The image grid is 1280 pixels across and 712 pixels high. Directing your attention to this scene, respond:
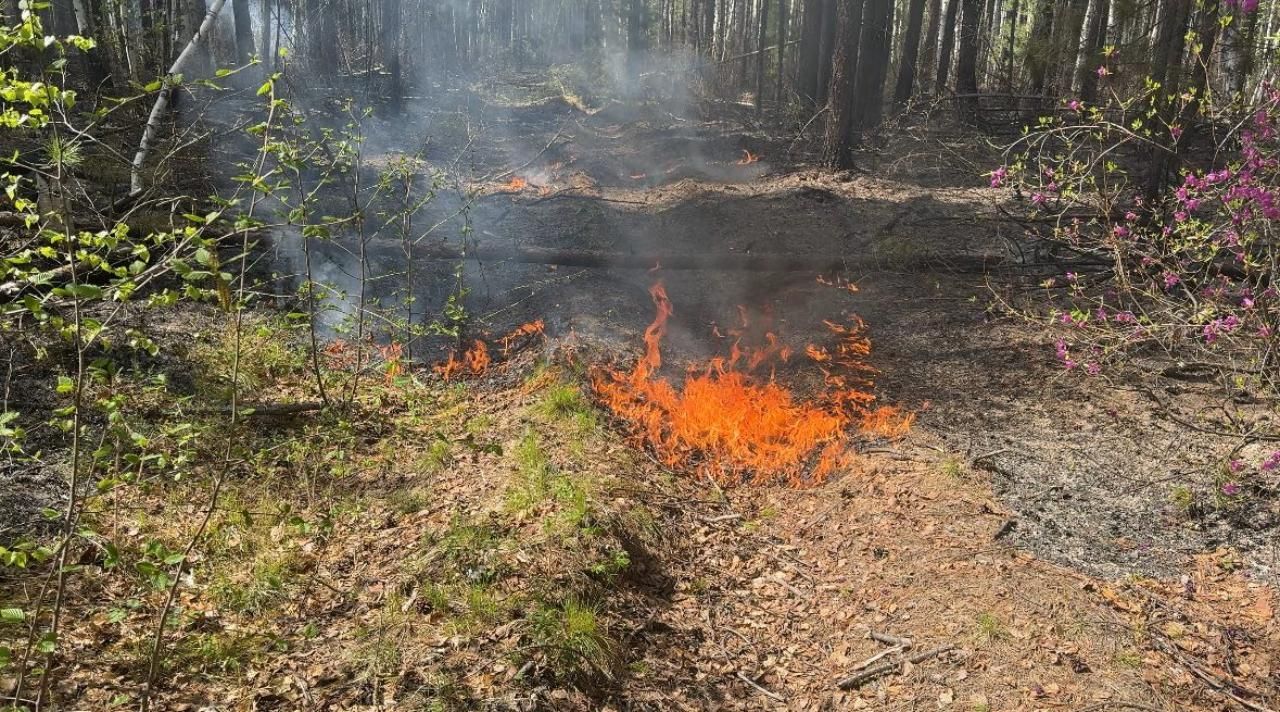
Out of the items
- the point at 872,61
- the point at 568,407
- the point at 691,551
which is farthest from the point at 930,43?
the point at 691,551

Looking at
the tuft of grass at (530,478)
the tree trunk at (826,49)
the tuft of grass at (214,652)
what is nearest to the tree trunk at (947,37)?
the tree trunk at (826,49)

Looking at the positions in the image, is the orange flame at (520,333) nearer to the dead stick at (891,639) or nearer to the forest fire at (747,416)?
the forest fire at (747,416)

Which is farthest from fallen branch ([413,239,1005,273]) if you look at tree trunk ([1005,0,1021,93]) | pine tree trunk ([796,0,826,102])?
tree trunk ([1005,0,1021,93])

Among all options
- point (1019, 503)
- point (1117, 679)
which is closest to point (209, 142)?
point (1019, 503)

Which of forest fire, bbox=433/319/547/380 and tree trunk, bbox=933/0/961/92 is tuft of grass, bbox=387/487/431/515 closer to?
forest fire, bbox=433/319/547/380

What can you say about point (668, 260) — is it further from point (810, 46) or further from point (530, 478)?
point (810, 46)

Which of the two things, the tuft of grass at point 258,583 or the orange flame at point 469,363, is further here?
the orange flame at point 469,363

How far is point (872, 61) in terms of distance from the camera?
17609mm

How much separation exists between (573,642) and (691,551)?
5.56 feet

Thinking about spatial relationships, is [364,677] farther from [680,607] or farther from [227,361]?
[227,361]

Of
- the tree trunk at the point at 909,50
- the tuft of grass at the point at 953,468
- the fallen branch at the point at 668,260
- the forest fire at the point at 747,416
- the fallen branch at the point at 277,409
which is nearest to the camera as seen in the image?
the tuft of grass at the point at 953,468

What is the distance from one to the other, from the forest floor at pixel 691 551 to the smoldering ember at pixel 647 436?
0.03 m

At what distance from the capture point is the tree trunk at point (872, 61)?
17.3 m

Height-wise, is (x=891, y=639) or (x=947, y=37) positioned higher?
(x=947, y=37)
